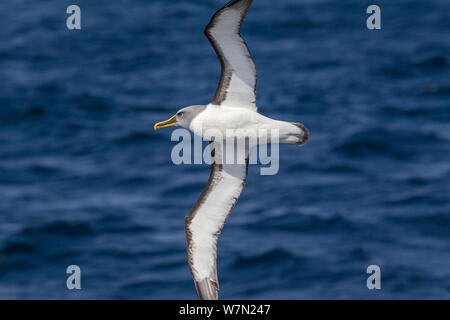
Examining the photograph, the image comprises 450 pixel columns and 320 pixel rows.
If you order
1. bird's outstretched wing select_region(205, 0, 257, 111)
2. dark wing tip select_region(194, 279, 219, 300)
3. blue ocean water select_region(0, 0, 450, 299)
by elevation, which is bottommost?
dark wing tip select_region(194, 279, 219, 300)

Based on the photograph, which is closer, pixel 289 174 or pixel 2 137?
pixel 289 174

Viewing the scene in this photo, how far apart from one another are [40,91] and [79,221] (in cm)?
2350

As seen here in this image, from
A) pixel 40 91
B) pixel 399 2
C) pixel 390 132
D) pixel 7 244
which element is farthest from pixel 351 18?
pixel 7 244

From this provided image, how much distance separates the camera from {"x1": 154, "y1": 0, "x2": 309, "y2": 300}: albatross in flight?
16.1 meters

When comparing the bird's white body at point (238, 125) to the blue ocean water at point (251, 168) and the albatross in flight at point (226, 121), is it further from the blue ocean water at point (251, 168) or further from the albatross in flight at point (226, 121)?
the blue ocean water at point (251, 168)

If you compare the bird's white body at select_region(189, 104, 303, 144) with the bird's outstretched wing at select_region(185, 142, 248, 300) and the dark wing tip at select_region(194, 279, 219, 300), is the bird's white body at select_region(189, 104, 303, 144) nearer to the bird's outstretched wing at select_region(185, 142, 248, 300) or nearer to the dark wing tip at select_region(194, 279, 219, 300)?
the bird's outstretched wing at select_region(185, 142, 248, 300)

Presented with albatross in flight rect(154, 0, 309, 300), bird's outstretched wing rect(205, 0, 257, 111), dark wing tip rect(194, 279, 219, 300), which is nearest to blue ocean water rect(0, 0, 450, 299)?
dark wing tip rect(194, 279, 219, 300)

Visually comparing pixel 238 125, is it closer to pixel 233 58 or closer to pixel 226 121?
pixel 226 121

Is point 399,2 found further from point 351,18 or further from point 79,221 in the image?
point 79,221

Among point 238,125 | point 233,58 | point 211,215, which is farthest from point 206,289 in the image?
point 233,58

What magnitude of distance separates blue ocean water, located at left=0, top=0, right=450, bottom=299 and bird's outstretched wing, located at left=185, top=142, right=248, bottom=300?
3381cm

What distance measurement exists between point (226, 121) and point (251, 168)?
48015 millimetres

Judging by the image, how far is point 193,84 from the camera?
8388 cm

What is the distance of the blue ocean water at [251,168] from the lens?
57.6 meters
